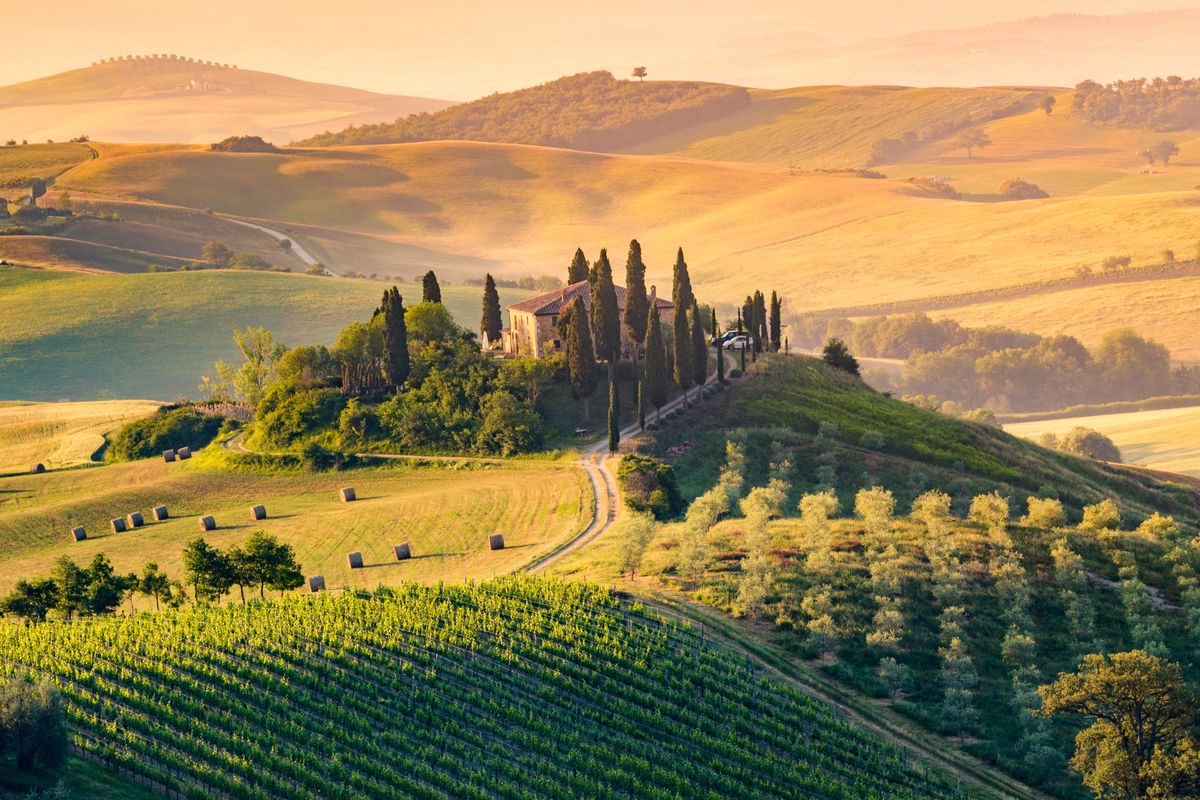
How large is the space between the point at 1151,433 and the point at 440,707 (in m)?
136

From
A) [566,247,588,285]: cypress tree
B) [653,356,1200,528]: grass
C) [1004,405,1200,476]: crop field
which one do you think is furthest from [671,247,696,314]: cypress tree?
[1004,405,1200,476]: crop field

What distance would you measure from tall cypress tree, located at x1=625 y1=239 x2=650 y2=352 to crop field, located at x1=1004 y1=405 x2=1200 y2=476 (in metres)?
64.1

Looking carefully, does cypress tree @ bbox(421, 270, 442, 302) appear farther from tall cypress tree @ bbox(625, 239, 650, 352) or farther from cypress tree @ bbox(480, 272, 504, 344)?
tall cypress tree @ bbox(625, 239, 650, 352)

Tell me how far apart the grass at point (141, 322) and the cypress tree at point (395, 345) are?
6003 centimetres

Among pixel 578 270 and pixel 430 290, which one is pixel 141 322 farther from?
pixel 578 270

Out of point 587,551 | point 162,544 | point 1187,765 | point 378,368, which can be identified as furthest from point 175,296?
point 1187,765

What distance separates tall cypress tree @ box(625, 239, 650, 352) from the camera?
11294 centimetres

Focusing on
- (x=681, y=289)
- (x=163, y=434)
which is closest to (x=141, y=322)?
(x=163, y=434)

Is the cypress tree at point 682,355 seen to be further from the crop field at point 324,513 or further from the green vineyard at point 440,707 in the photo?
the green vineyard at point 440,707

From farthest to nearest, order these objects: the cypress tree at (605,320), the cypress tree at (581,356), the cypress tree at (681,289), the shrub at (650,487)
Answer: the cypress tree at (605,320) < the cypress tree at (681,289) < the cypress tree at (581,356) < the shrub at (650,487)

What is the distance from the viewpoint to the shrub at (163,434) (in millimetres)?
110500

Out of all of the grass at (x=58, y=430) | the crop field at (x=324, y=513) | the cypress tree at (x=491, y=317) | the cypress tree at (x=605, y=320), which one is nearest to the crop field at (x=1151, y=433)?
the cypress tree at (x=605, y=320)

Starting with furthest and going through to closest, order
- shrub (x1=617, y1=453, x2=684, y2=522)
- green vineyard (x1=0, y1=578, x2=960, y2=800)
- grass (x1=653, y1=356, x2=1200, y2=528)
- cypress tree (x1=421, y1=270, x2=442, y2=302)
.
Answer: cypress tree (x1=421, y1=270, x2=442, y2=302)
grass (x1=653, y1=356, x2=1200, y2=528)
shrub (x1=617, y1=453, x2=684, y2=522)
green vineyard (x1=0, y1=578, x2=960, y2=800)

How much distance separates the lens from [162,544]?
8225 centimetres
